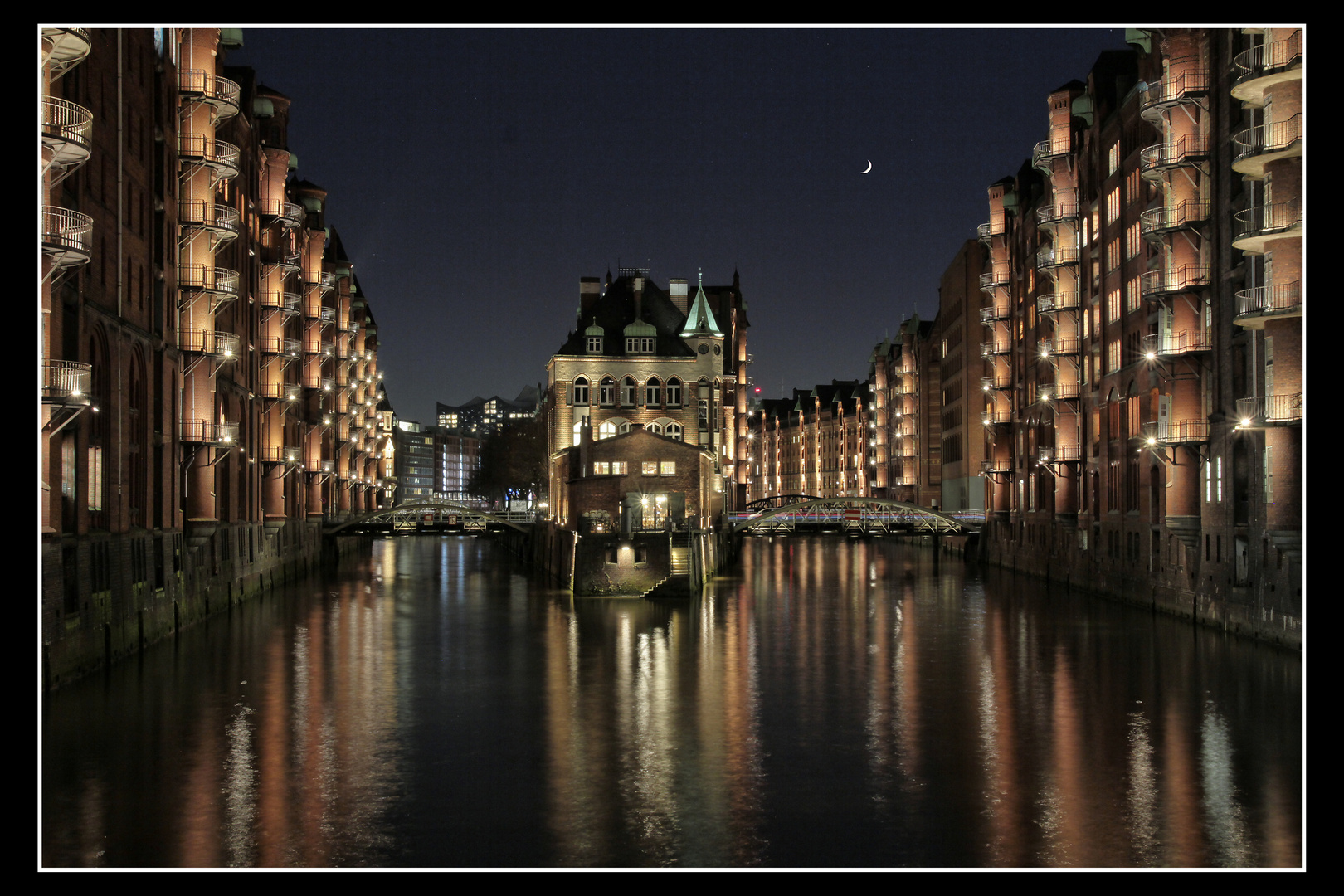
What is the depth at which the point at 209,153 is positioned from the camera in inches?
1996

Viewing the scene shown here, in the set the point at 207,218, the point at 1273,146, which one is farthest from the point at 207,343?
the point at 1273,146

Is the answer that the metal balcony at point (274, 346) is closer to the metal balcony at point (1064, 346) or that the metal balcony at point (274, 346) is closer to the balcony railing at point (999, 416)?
the metal balcony at point (1064, 346)

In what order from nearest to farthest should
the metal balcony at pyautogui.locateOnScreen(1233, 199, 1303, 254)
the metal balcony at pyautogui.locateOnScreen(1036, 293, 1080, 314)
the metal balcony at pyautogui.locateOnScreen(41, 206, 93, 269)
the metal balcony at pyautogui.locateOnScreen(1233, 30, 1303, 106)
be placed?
the metal balcony at pyautogui.locateOnScreen(41, 206, 93, 269) → the metal balcony at pyautogui.locateOnScreen(1233, 30, 1303, 106) → the metal balcony at pyautogui.locateOnScreen(1233, 199, 1303, 254) → the metal balcony at pyautogui.locateOnScreen(1036, 293, 1080, 314)

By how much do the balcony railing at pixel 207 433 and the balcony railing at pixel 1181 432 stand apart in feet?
113

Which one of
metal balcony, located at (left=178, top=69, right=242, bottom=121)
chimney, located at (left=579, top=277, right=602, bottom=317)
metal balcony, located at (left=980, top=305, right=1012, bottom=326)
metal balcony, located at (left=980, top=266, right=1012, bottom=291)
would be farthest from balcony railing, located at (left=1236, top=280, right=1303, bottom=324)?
chimney, located at (left=579, top=277, right=602, bottom=317)

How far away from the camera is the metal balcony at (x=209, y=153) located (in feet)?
164

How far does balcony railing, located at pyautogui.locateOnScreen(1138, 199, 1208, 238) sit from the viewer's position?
1901 inches

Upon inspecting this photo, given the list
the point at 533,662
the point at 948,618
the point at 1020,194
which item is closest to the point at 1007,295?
the point at 1020,194

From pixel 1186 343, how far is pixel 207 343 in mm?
35555

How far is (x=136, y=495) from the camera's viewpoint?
43.5 m

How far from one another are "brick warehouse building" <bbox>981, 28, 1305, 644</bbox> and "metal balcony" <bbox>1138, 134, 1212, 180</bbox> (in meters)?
0.06

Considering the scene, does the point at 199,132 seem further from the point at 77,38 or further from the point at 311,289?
the point at 311,289

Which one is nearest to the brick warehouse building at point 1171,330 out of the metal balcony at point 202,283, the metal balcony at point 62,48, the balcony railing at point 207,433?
the metal balcony at point 62,48

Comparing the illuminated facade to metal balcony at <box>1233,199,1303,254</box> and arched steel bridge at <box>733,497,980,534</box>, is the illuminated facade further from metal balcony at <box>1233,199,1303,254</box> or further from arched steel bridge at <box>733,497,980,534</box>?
metal balcony at <box>1233,199,1303,254</box>
